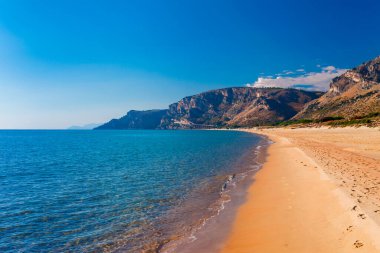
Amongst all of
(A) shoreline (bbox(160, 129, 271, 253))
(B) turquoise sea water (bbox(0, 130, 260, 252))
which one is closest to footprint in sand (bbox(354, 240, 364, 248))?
(A) shoreline (bbox(160, 129, 271, 253))

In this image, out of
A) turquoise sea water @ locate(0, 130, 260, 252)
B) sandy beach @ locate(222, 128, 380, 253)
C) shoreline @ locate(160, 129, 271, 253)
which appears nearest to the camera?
sandy beach @ locate(222, 128, 380, 253)

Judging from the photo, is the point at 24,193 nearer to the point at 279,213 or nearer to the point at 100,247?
the point at 100,247

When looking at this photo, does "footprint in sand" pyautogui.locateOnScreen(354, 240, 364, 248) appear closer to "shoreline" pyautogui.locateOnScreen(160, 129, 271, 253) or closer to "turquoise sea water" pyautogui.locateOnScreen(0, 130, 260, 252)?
"shoreline" pyautogui.locateOnScreen(160, 129, 271, 253)

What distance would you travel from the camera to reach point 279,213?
15039 millimetres

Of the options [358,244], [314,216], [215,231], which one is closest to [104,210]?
[215,231]

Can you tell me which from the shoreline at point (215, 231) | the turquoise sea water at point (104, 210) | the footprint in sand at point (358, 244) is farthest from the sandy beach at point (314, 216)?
the turquoise sea water at point (104, 210)

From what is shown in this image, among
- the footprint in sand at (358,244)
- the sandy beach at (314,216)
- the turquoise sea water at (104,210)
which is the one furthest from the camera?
the turquoise sea water at (104,210)

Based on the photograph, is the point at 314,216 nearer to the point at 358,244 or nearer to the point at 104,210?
the point at 358,244

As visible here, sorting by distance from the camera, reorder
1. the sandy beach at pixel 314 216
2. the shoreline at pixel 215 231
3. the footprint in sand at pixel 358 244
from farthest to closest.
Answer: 1. the shoreline at pixel 215 231
2. the sandy beach at pixel 314 216
3. the footprint in sand at pixel 358 244

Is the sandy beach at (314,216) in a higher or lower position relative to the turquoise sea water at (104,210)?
higher

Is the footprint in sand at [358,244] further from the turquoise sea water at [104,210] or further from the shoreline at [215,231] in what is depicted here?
the turquoise sea water at [104,210]

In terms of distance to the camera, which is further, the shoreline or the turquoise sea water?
the turquoise sea water

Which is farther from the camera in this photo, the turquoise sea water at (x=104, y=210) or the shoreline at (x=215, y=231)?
the turquoise sea water at (x=104, y=210)

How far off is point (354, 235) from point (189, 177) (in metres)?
19.5
